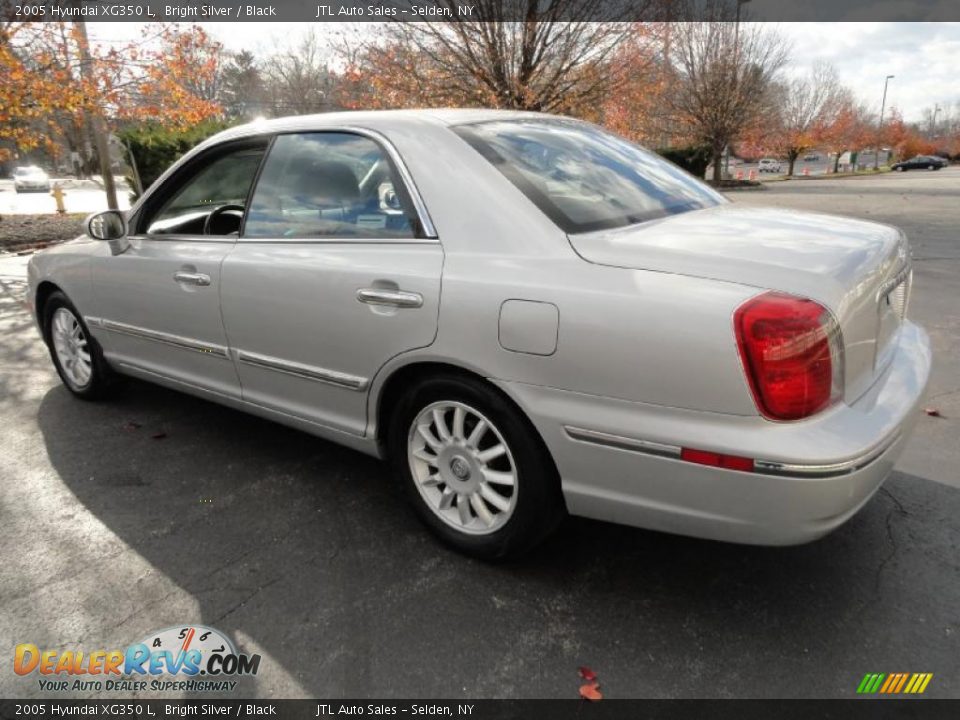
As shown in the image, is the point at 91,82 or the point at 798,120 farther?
the point at 798,120

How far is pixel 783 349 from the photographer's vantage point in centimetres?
180

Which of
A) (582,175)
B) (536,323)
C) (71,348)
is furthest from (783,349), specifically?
(71,348)

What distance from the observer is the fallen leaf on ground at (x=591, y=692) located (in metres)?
1.91

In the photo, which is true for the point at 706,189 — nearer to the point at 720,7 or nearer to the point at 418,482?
the point at 418,482

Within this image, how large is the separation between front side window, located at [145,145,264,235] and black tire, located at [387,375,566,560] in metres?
1.41

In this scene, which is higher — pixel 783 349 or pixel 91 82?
pixel 91 82

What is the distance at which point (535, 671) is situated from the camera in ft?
6.61

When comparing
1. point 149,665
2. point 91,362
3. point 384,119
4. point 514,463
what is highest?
point 384,119

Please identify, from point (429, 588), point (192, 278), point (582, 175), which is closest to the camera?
point (429, 588)

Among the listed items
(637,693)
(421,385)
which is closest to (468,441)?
(421,385)

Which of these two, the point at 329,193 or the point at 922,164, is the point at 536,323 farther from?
the point at 922,164

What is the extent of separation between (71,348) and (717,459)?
408 cm

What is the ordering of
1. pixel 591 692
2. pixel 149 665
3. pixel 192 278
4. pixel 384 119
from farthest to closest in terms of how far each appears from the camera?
pixel 192 278 → pixel 384 119 → pixel 149 665 → pixel 591 692

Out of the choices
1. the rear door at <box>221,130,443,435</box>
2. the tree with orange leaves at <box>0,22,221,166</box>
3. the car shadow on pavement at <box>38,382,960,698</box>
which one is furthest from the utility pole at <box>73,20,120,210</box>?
the car shadow on pavement at <box>38,382,960,698</box>
